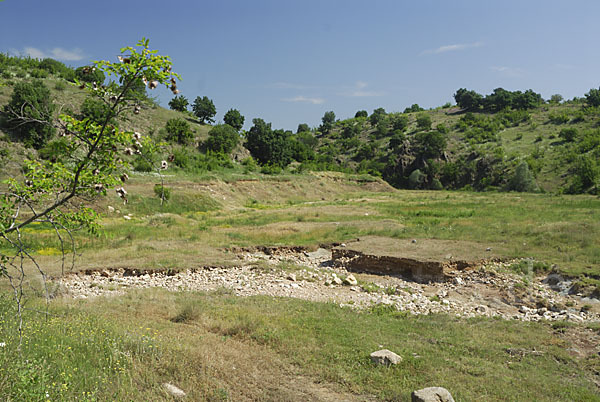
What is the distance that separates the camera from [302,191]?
4912 centimetres

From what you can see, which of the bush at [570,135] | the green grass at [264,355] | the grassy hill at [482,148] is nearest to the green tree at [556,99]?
the grassy hill at [482,148]

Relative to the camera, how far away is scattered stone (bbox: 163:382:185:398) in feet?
17.0

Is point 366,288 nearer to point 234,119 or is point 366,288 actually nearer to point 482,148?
point 234,119

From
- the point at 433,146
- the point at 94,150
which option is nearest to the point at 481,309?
the point at 94,150

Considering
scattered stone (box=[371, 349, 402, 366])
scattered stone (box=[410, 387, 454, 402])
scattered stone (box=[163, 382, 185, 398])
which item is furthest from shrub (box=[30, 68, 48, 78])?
scattered stone (box=[410, 387, 454, 402])

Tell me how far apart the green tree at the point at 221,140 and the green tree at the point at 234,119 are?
11421 millimetres

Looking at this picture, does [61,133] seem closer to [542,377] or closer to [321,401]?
[321,401]

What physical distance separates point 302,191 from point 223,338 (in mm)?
41897

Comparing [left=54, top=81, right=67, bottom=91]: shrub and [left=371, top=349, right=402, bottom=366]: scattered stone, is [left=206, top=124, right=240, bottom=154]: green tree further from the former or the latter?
[left=371, top=349, right=402, bottom=366]: scattered stone

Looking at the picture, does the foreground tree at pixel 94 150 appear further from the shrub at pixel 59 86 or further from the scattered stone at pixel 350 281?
the shrub at pixel 59 86

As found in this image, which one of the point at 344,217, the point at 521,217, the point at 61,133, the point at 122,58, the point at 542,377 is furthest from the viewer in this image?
the point at 344,217

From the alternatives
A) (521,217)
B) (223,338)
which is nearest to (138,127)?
(521,217)

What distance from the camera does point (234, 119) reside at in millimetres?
66375

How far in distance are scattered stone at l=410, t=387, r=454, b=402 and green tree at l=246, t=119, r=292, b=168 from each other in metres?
53.8
